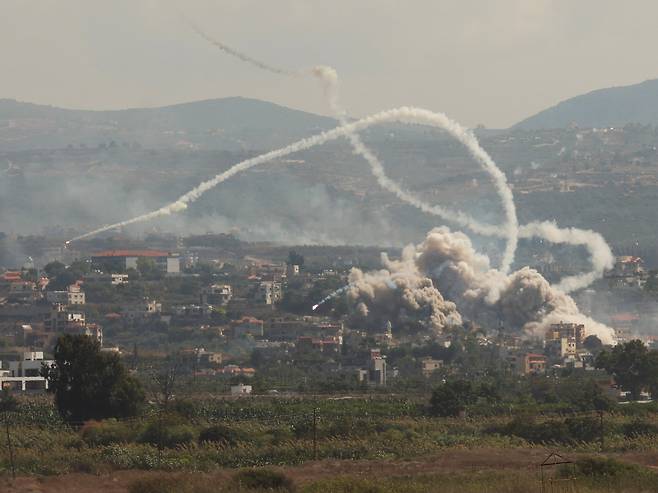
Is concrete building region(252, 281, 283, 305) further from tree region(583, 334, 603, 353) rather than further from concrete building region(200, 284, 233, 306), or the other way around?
tree region(583, 334, 603, 353)

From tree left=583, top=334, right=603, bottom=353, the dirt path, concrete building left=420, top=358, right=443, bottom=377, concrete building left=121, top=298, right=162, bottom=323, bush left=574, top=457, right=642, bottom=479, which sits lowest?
the dirt path

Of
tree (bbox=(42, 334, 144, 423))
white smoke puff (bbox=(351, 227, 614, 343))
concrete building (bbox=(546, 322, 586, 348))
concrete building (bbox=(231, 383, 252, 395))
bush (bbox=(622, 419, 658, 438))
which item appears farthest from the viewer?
white smoke puff (bbox=(351, 227, 614, 343))

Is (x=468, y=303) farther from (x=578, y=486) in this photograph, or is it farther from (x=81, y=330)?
(x=578, y=486)

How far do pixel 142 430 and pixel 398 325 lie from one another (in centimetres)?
8879

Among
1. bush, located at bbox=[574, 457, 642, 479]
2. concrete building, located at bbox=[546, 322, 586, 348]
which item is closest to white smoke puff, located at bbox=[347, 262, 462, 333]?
concrete building, located at bbox=[546, 322, 586, 348]

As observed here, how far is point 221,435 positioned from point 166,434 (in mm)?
2031

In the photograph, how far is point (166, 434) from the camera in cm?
7075

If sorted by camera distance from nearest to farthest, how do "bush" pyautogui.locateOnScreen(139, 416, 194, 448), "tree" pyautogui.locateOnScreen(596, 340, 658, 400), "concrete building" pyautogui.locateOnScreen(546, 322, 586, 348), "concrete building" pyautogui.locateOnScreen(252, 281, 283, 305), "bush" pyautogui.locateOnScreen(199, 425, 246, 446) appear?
"bush" pyautogui.locateOnScreen(139, 416, 194, 448)
"bush" pyautogui.locateOnScreen(199, 425, 246, 446)
"tree" pyautogui.locateOnScreen(596, 340, 658, 400)
"concrete building" pyautogui.locateOnScreen(546, 322, 586, 348)
"concrete building" pyautogui.locateOnScreen(252, 281, 283, 305)

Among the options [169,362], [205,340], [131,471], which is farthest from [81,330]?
[131,471]

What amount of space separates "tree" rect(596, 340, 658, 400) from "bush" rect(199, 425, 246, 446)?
41.2m

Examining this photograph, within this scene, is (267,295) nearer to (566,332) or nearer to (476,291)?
(476,291)

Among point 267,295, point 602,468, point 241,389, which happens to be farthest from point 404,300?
point 602,468

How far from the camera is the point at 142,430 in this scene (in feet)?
239

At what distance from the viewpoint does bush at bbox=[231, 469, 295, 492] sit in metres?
54.3
